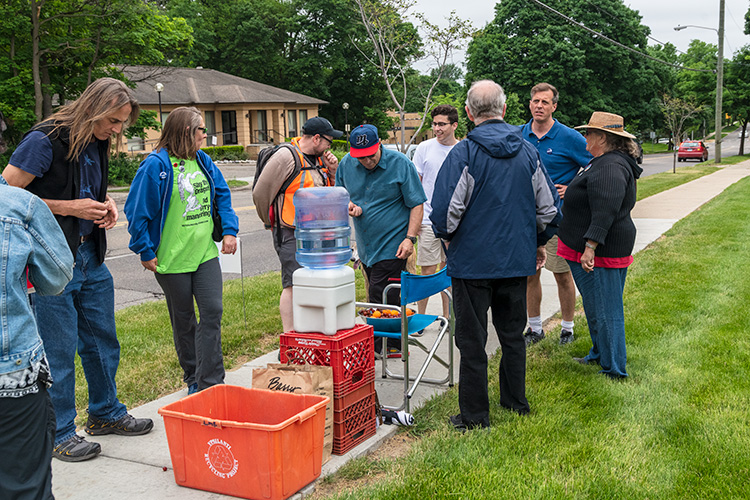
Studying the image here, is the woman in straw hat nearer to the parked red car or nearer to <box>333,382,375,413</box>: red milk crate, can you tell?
<box>333,382,375,413</box>: red milk crate

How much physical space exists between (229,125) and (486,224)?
48919 millimetres

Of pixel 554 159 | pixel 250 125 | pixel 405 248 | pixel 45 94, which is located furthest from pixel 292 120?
pixel 405 248

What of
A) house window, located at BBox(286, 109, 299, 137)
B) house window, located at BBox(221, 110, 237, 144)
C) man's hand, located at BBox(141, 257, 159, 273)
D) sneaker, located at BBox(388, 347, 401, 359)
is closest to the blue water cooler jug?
man's hand, located at BBox(141, 257, 159, 273)

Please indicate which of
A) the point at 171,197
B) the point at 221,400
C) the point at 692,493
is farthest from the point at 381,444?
the point at 171,197

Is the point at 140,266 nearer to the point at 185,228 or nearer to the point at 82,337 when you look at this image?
the point at 185,228

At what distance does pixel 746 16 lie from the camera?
166 ft

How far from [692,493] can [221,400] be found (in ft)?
8.59

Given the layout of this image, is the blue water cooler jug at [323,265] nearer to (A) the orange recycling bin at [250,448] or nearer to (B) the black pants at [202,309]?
(A) the orange recycling bin at [250,448]

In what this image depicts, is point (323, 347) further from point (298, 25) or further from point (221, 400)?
point (298, 25)

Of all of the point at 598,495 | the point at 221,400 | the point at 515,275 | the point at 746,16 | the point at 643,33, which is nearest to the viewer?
the point at 598,495

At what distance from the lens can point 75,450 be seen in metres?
3.92

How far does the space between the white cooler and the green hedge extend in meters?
40.6

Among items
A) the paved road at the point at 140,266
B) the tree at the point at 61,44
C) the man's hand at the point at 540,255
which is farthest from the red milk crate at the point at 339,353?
the tree at the point at 61,44

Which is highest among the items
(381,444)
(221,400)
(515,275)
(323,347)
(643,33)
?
(643,33)
